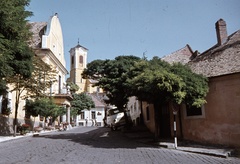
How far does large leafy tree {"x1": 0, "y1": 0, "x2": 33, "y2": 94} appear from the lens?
9.42 meters

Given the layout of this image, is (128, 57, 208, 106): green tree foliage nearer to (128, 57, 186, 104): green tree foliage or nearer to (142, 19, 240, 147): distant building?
(128, 57, 186, 104): green tree foliage

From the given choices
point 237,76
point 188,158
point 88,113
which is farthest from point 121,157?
point 88,113

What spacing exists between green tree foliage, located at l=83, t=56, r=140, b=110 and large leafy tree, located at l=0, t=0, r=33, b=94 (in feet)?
22.3

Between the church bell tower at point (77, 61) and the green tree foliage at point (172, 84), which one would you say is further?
the church bell tower at point (77, 61)

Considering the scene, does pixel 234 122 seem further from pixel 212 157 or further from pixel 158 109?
pixel 158 109

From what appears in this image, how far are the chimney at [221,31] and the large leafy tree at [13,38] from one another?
11.8 m

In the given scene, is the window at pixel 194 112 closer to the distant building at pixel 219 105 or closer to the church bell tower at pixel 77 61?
the distant building at pixel 219 105

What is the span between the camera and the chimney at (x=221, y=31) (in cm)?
1507

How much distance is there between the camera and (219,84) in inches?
457

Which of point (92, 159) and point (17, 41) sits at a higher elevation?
point (17, 41)

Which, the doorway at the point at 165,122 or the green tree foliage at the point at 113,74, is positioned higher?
the green tree foliage at the point at 113,74

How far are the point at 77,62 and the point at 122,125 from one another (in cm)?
4726

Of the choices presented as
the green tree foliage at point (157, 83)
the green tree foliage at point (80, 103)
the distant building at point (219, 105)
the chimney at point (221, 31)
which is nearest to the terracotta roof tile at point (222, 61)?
the distant building at point (219, 105)

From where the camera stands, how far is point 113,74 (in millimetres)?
18141
